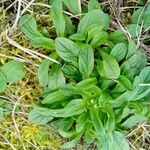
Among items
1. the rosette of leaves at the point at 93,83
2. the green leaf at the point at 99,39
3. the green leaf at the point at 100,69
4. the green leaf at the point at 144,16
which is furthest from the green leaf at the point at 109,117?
the green leaf at the point at 144,16

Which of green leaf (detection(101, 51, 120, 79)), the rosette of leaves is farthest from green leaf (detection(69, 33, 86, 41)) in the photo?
green leaf (detection(101, 51, 120, 79))

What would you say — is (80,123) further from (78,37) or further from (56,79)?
(78,37)

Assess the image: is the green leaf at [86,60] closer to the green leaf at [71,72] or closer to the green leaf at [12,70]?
the green leaf at [71,72]

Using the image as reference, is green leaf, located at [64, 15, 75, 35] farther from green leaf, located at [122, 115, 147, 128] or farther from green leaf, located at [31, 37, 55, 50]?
green leaf, located at [122, 115, 147, 128]

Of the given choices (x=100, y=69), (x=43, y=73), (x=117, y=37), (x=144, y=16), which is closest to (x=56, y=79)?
(x=43, y=73)

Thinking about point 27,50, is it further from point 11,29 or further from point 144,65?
point 144,65

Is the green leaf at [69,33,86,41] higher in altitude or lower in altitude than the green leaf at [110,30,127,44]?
higher

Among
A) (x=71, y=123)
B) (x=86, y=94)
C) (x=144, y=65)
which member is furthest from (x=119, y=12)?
(x=71, y=123)
